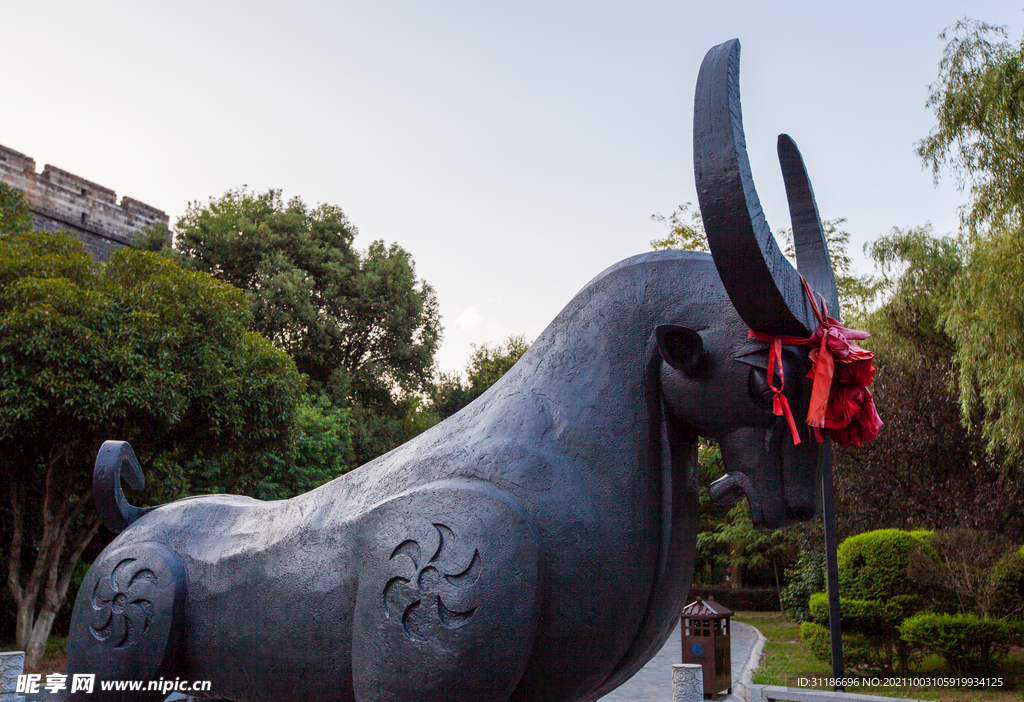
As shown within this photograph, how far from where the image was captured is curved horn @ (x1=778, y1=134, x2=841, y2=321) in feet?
8.57

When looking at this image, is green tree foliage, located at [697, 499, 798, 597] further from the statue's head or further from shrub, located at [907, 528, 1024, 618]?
the statue's head

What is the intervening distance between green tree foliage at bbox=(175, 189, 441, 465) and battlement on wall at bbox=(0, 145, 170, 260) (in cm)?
149

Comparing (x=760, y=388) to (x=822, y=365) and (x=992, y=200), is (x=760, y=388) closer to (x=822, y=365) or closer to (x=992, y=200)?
(x=822, y=365)

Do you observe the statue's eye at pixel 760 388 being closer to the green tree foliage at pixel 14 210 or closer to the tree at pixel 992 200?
the tree at pixel 992 200

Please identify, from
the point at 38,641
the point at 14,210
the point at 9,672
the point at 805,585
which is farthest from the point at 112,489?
the point at 14,210

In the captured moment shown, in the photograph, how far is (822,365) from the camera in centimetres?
220

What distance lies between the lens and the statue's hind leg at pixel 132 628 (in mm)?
2670

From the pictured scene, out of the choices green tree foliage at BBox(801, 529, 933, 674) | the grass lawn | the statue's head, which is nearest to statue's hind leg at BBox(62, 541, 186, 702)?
the statue's head

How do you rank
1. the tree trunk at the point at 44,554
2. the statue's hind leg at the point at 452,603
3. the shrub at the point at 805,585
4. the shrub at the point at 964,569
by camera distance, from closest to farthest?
1. the statue's hind leg at the point at 452,603
2. the shrub at the point at 964,569
3. the tree trunk at the point at 44,554
4. the shrub at the point at 805,585

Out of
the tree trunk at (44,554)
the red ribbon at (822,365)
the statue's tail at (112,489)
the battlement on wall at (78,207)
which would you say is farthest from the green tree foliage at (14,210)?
the red ribbon at (822,365)

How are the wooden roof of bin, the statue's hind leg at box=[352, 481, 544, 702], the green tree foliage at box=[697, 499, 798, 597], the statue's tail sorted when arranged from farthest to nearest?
1. the green tree foliage at box=[697, 499, 798, 597]
2. the wooden roof of bin
3. the statue's tail
4. the statue's hind leg at box=[352, 481, 544, 702]

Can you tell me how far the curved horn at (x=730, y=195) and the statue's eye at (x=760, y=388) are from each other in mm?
180

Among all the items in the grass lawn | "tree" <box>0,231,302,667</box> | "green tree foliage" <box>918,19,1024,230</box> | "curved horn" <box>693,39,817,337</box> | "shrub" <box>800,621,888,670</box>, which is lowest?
the grass lawn

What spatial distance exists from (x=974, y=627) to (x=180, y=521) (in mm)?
12339
